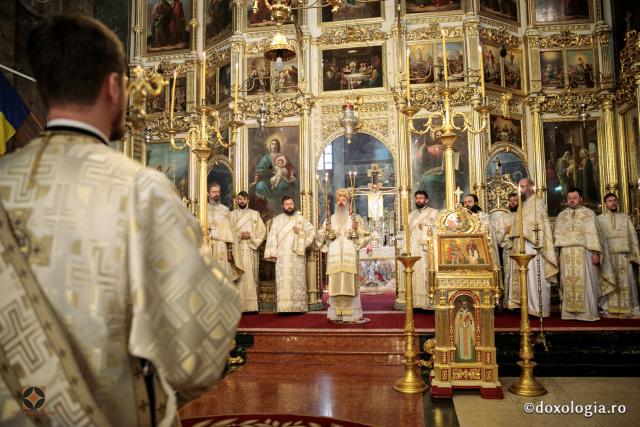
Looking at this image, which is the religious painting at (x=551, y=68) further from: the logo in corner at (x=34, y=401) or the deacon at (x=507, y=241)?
the logo in corner at (x=34, y=401)

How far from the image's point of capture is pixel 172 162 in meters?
13.5

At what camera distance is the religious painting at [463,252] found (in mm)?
5411

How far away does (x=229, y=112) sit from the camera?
41.3ft

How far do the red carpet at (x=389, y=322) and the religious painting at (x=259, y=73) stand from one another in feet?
18.8

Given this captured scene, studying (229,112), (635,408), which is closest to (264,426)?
(635,408)

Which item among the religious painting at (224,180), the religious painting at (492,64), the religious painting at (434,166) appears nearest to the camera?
the religious painting at (434,166)

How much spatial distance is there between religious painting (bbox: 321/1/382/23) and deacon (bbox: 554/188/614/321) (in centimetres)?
683

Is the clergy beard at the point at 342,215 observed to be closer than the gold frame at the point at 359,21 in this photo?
Yes

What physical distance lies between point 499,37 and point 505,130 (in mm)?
2246

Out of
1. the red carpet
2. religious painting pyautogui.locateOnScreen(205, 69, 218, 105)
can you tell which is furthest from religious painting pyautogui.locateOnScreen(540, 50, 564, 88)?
religious painting pyautogui.locateOnScreen(205, 69, 218, 105)

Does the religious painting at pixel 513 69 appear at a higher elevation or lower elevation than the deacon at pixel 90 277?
higher

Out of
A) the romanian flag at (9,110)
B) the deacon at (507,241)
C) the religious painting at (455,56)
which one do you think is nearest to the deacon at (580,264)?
the deacon at (507,241)

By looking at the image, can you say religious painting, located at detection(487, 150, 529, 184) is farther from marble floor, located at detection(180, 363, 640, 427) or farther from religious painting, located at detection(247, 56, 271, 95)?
marble floor, located at detection(180, 363, 640, 427)

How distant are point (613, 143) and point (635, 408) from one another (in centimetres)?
875
